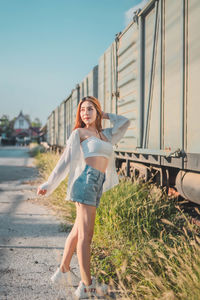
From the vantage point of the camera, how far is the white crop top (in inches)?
100

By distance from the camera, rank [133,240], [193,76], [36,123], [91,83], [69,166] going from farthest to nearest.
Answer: [36,123] → [91,83] → [193,76] → [133,240] → [69,166]

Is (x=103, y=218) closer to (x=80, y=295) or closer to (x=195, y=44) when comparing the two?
(x=80, y=295)

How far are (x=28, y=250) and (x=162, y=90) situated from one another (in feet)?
9.63

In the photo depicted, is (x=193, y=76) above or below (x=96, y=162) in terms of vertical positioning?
above

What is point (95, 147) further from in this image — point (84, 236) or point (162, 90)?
point (162, 90)

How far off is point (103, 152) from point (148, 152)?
2366 mm

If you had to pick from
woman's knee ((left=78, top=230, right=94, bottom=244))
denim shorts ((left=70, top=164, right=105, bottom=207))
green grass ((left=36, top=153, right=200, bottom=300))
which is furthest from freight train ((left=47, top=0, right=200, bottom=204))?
woman's knee ((left=78, top=230, right=94, bottom=244))

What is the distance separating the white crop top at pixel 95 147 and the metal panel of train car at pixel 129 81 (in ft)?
9.47

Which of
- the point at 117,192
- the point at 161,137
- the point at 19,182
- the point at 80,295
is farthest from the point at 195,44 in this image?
the point at 19,182

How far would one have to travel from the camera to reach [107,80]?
7.36 meters

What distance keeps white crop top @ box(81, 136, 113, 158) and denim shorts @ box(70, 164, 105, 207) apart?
0.41ft

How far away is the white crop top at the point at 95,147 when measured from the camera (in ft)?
8.37

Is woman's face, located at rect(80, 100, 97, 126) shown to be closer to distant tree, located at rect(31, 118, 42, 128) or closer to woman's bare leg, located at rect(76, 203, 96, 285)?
woman's bare leg, located at rect(76, 203, 96, 285)

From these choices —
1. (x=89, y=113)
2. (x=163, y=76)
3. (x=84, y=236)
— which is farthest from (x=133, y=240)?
(x=163, y=76)
